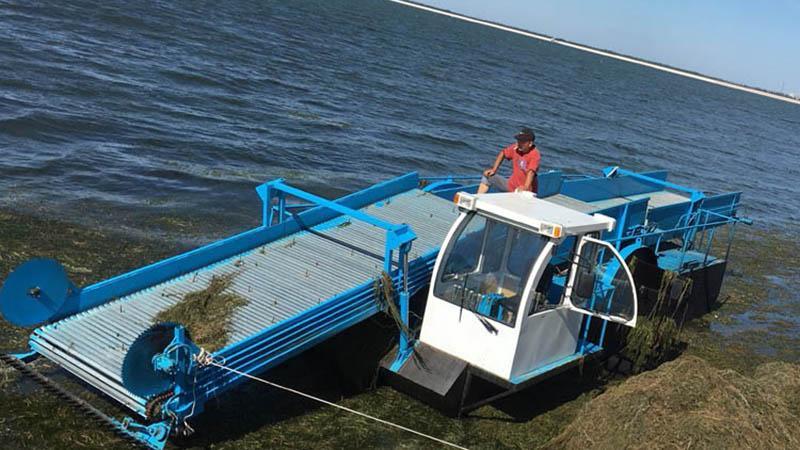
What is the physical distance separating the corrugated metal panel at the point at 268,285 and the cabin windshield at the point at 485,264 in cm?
82

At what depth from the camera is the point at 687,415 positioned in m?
6.56

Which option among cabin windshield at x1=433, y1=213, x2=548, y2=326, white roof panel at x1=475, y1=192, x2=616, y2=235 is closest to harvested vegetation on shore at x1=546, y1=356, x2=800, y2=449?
cabin windshield at x1=433, y1=213, x2=548, y2=326

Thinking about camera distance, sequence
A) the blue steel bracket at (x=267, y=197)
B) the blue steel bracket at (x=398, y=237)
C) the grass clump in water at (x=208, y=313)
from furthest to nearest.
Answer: the blue steel bracket at (x=267, y=197) < the blue steel bracket at (x=398, y=237) < the grass clump in water at (x=208, y=313)

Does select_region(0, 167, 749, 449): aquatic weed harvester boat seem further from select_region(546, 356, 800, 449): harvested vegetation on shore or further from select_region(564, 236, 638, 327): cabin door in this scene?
select_region(546, 356, 800, 449): harvested vegetation on shore

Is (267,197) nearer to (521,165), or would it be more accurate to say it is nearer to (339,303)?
(339,303)

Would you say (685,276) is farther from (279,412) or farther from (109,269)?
(109,269)

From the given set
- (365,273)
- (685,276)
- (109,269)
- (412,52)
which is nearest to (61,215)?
(109,269)

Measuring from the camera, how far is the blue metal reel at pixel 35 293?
6.62m

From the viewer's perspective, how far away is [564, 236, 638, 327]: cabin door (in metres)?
8.06

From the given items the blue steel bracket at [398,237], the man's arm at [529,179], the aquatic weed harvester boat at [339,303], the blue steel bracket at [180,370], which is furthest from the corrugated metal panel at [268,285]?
the man's arm at [529,179]

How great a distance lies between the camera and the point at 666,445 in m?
6.22

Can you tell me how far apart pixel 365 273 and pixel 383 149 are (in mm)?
17277

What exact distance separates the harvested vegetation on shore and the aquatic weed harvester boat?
1013 millimetres

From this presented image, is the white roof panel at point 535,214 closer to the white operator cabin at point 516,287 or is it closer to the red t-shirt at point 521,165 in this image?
the white operator cabin at point 516,287
